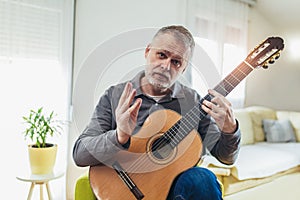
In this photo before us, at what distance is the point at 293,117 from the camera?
285 cm

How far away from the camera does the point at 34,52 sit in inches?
66.8

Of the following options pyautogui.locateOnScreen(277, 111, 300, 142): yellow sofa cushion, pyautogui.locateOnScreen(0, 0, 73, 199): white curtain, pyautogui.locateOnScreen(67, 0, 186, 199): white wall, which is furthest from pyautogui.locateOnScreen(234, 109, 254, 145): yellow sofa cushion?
pyautogui.locateOnScreen(0, 0, 73, 199): white curtain

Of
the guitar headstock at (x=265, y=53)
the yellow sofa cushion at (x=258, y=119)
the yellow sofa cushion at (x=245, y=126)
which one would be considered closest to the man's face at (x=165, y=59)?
the guitar headstock at (x=265, y=53)

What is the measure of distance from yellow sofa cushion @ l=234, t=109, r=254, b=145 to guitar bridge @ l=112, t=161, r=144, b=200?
1.96 metres

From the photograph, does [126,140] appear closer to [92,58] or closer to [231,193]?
[92,58]

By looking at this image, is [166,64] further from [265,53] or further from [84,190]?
[84,190]

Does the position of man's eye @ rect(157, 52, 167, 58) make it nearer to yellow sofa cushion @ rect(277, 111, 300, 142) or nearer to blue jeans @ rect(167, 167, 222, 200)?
blue jeans @ rect(167, 167, 222, 200)

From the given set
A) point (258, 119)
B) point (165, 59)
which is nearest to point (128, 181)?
point (165, 59)

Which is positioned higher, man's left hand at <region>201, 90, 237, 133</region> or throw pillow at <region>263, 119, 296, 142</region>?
man's left hand at <region>201, 90, 237, 133</region>

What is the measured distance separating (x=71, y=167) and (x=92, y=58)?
119cm

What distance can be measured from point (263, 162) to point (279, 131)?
79cm

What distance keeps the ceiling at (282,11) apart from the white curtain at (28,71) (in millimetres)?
2233

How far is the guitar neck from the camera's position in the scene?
915mm

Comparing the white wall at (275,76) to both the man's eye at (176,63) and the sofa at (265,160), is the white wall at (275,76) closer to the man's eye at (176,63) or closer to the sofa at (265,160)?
the sofa at (265,160)
